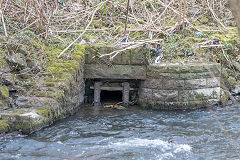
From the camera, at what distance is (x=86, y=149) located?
5016mm

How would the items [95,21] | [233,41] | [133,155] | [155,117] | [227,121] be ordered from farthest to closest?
[95,21] < [233,41] < [155,117] < [227,121] < [133,155]

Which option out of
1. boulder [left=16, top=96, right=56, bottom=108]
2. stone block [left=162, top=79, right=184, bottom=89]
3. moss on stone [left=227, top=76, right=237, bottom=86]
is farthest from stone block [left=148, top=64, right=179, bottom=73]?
boulder [left=16, top=96, right=56, bottom=108]

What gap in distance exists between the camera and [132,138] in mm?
5703

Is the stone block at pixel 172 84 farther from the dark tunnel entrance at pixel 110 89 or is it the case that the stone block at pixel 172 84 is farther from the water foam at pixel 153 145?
the water foam at pixel 153 145

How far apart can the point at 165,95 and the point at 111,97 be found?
2.16 m

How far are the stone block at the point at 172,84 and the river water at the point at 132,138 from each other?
72 cm

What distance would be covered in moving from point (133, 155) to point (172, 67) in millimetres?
3876

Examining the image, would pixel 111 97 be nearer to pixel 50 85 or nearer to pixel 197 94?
pixel 197 94

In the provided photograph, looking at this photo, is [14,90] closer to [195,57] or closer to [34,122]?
[34,122]

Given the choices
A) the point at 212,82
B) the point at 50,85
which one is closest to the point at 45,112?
the point at 50,85

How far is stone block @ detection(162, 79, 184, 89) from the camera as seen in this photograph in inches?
319

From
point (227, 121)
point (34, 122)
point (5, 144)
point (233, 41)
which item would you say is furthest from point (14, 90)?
point (233, 41)

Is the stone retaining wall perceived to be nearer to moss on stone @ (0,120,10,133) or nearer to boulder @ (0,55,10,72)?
boulder @ (0,55,10,72)

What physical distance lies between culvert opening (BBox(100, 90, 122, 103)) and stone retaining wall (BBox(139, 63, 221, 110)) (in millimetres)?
1405
